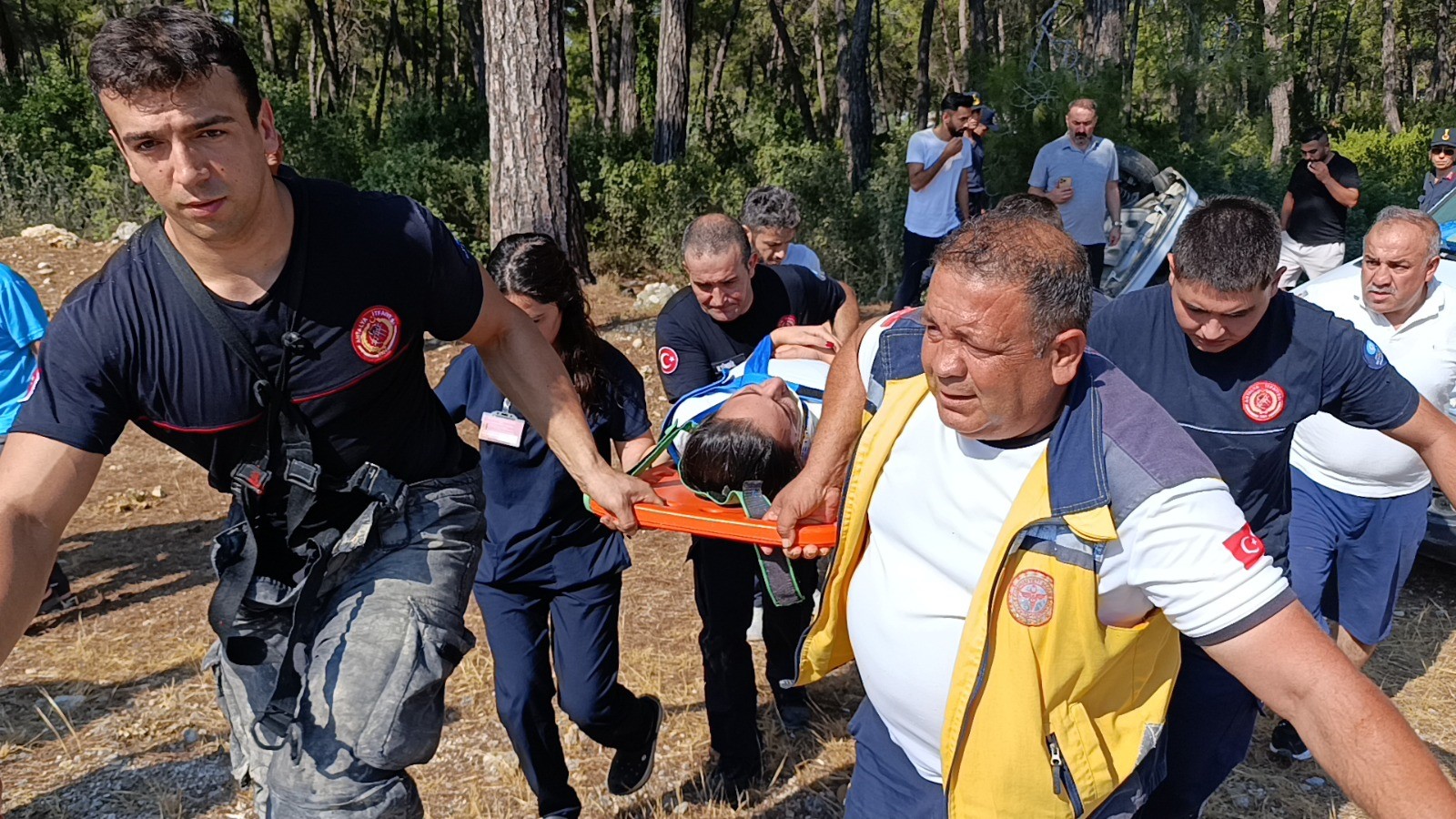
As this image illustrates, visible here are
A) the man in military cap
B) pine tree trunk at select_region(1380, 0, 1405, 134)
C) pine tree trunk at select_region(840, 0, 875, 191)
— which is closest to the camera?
the man in military cap

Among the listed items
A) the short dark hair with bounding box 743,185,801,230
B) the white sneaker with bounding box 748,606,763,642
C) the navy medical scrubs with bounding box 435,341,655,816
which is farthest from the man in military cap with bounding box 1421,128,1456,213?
the navy medical scrubs with bounding box 435,341,655,816

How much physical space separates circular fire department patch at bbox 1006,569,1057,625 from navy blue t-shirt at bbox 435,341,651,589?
6.00ft

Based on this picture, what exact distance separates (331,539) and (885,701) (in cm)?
124

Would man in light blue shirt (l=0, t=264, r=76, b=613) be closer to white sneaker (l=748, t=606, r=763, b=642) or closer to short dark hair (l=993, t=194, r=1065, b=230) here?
white sneaker (l=748, t=606, r=763, b=642)

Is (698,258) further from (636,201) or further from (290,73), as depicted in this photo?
(290,73)

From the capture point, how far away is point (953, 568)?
2234 millimetres

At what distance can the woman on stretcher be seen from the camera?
3.84 metres

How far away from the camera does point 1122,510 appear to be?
6.66 ft

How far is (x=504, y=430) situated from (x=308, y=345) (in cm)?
130

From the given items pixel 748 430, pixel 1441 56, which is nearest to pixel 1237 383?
pixel 748 430

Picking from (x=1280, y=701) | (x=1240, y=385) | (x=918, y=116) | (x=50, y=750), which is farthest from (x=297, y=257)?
(x=918, y=116)

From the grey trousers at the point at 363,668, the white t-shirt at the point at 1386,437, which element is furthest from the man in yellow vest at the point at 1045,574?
the white t-shirt at the point at 1386,437

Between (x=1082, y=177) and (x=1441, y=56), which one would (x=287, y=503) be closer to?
(x=1082, y=177)

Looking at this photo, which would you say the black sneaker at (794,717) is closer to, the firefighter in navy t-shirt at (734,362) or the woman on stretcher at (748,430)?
the firefighter in navy t-shirt at (734,362)
